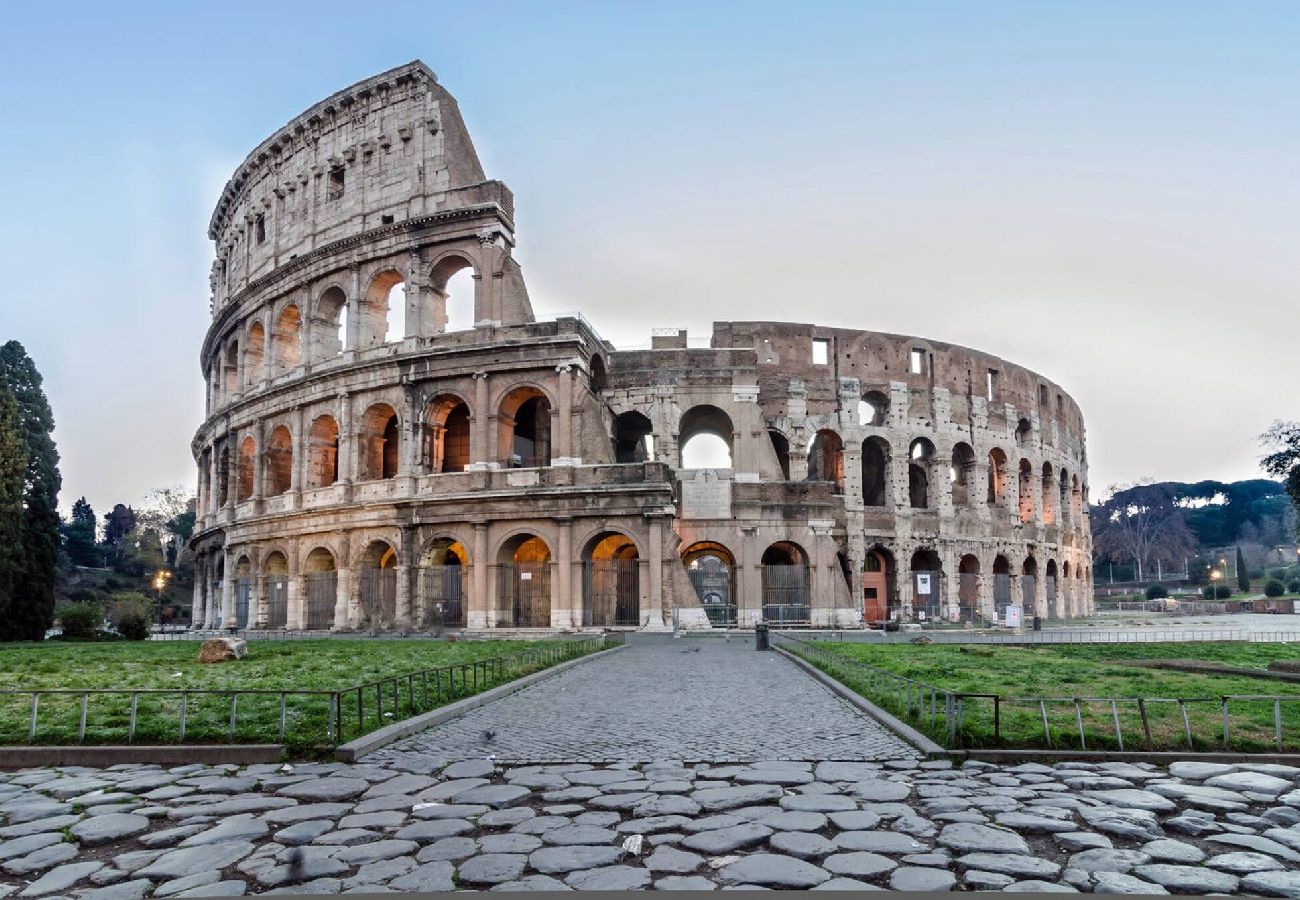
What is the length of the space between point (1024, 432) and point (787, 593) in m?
18.2

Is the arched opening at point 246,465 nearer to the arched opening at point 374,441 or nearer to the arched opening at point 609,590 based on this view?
the arched opening at point 374,441

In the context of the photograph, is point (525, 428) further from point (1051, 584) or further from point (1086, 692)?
point (1051, 584)

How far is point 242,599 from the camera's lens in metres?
34.1

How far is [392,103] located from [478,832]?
32255 millimetres

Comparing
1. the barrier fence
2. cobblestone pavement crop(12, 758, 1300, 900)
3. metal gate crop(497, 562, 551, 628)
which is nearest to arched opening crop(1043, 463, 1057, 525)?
metal gate crop(497, 562, 551, 628)

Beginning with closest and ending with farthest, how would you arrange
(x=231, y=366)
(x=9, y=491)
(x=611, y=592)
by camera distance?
(x=9, y=491) < (x=611, y=592) < (x=231, y=366)

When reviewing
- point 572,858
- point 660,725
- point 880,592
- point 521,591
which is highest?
point 521,591

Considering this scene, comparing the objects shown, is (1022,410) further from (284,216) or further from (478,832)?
(478,832)

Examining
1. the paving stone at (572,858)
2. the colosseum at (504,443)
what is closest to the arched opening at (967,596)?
the colosseum at (504,443)

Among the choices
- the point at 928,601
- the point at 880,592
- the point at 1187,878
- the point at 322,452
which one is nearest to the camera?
the point at 1187,878

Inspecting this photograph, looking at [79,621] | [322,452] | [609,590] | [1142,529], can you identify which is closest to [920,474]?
[609,590]

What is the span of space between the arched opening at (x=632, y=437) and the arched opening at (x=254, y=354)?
14.5 m

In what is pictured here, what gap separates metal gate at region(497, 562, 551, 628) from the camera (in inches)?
1124

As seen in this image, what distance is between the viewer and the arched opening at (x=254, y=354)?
1438 inches
